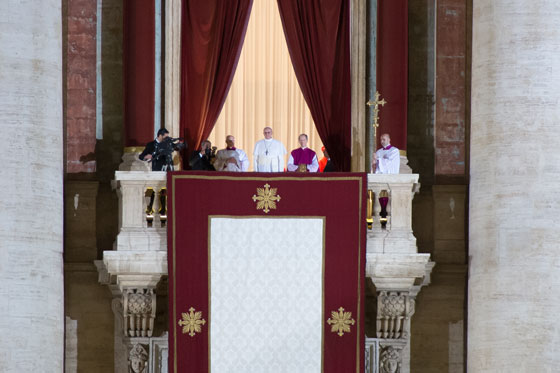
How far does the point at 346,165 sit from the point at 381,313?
91.0 inches

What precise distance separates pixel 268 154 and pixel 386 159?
5.20 ft

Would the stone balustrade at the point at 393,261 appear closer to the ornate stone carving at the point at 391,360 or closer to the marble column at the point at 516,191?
the ornate stone carving at the point at 391,360

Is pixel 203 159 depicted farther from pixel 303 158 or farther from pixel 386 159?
pixel 386 159

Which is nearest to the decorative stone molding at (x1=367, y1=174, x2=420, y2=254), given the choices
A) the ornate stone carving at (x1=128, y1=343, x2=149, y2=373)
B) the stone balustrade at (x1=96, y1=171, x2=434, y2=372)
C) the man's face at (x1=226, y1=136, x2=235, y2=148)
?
the stone balustrade at (x1=96, y1=171, x2=434, y2=372)

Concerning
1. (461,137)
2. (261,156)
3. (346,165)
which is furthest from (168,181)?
(461,137)

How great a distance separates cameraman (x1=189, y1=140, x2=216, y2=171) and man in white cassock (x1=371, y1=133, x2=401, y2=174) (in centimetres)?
207

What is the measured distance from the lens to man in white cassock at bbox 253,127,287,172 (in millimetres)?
16719

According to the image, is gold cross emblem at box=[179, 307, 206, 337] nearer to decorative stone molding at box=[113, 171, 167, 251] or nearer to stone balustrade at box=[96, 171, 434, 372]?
stone balustrade at box=[96, 171, 434, 372]

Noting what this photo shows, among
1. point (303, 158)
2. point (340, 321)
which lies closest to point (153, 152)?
point (303, 158)

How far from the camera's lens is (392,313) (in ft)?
52.5

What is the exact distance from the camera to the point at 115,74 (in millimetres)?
17203

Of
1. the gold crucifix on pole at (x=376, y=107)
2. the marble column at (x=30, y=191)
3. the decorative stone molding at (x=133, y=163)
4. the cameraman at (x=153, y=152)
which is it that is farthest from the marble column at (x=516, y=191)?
the marble column at (x=30, y=191)

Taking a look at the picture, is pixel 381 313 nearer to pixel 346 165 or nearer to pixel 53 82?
pixel 346 165

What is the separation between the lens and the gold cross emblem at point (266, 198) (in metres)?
15.6
